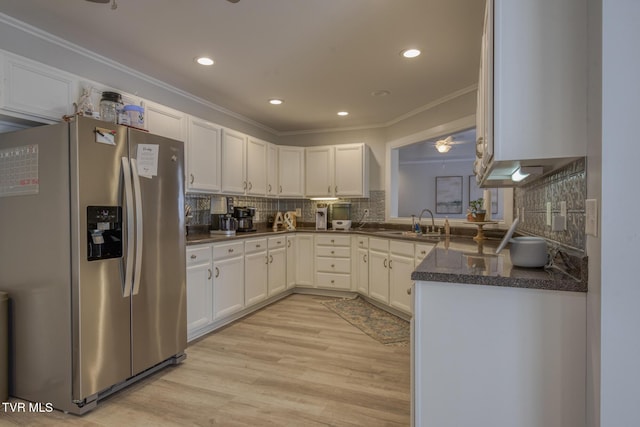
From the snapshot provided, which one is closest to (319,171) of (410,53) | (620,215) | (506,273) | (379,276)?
(379,276)

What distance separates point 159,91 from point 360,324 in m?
3.10

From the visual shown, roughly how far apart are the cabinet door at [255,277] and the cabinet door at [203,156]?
89 cm

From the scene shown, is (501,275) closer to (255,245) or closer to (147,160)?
(147,160)

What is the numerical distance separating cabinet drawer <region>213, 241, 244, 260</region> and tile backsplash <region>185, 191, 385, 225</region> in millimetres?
637

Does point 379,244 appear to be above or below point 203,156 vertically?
below

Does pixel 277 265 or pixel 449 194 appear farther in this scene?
pixel 449 194

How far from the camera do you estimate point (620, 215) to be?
1.04m

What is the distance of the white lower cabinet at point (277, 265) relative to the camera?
434cm

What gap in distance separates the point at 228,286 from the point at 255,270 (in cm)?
50

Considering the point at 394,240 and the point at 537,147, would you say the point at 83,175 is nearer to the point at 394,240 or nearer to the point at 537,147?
the point at 537,147

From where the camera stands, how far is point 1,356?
215cm

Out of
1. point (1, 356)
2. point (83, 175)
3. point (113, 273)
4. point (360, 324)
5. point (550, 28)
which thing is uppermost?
point (550, 28)

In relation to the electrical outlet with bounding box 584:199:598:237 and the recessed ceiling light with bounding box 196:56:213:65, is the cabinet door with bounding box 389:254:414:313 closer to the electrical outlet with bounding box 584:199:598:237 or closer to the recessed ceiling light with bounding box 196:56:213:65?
the electrical outlet with bounding box 584:199:598:237

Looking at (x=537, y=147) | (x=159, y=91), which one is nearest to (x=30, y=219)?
(x=159, y=91)
